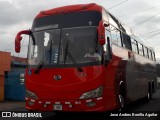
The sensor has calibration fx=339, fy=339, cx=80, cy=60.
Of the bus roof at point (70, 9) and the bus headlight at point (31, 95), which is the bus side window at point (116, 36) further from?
the bus headlight at point (31, 95)

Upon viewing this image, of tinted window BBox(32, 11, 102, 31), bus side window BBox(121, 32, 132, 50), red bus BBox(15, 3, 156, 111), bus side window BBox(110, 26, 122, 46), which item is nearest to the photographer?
red bus BBox(15, 3, 156, 111)

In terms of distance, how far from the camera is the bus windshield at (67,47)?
34.5ft

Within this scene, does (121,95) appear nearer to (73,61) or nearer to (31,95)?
(73,61)

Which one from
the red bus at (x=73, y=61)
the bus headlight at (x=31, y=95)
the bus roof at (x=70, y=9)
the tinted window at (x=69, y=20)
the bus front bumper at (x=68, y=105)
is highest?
the bus roof at (x=70, y=9)

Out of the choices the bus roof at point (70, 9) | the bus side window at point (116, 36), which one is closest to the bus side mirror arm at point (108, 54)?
the bus side window at point (116, 36)

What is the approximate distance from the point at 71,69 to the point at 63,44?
885 mm

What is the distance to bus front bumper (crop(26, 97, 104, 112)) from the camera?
10203 mm

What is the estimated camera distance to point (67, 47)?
10758mm

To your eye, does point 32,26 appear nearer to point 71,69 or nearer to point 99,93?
point 71,69

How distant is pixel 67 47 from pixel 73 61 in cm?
53

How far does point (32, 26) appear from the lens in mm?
11852

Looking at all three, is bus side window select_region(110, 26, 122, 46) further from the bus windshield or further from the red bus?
the bus windshield

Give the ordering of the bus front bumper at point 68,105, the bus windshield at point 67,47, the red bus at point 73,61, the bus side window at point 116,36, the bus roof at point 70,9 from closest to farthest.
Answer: the bus front bumper at point 68,105
the red bus at point 73,61
the bus windshield at point 67,47
the bus roof at point 70,9
the bus side window at point 116,36

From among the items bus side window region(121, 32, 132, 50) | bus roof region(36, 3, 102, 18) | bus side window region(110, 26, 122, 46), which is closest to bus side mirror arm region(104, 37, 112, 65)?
bus side window region(110, 26, 122, 46)
